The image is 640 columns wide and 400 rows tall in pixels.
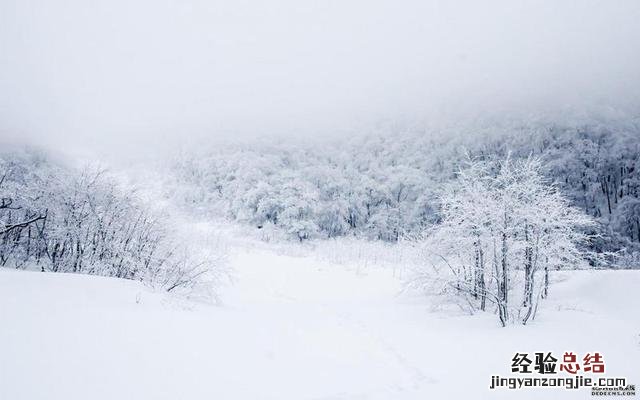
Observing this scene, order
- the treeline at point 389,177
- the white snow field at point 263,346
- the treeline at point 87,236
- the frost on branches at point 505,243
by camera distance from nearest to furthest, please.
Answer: the white snow field at point 263,346 < the frost on branches at point 505,243 < the treeline at point 87,236 < the treeline at point 389,177

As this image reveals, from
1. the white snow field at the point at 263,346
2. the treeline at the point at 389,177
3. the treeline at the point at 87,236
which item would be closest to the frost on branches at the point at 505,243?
the white snow field at the point at 263,346

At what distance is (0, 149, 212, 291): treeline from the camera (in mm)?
9883

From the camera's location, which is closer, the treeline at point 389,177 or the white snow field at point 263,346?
the white snow field at point 263,346

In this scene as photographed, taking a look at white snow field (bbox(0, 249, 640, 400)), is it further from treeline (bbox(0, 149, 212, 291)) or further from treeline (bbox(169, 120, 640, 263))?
treeline (bbox(169, 120, 640, 263))

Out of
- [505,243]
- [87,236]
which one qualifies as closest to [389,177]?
[505,243]

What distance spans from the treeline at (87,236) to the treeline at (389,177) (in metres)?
29.8

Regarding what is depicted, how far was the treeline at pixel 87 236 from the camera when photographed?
9.88 metres

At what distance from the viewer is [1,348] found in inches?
142

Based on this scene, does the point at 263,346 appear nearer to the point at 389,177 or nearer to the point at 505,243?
the point at 505,243

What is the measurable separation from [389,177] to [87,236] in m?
46.0

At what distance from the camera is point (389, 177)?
173 feet

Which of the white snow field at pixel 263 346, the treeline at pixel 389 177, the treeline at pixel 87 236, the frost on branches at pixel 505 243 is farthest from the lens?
the treeline at pixel 389 177

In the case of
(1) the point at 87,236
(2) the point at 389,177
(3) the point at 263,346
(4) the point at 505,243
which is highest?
(2) the point at 389,177

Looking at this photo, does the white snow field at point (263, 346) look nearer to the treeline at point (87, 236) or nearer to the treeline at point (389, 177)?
the treeline at point (87, 236)
